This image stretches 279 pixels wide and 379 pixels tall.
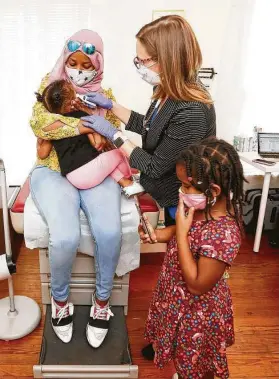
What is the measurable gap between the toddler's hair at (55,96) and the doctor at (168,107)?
0.13m

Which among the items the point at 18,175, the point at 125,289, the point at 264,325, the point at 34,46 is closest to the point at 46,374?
the point at 125,289

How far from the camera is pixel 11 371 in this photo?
158cm

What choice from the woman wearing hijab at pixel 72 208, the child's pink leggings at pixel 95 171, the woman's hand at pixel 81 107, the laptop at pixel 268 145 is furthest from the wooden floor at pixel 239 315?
the woman's hand at pixel 81 107

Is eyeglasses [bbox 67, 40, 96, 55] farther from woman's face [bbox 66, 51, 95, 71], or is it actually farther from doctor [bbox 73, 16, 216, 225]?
doctor [bbox 73, 16, 216, 225]

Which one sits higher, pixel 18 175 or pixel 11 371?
pixel 18 175

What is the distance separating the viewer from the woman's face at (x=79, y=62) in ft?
5.11

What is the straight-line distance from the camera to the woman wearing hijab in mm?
1478

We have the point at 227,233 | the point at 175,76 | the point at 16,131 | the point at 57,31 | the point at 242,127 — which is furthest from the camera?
the point at 242,127

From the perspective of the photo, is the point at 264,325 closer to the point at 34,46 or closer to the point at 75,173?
the point at 75,173

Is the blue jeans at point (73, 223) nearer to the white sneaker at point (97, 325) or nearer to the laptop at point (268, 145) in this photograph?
the white sneaker at point (97, 325)

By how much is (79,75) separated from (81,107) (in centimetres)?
14

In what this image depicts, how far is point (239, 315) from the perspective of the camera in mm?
1983

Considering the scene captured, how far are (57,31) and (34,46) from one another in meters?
0.18

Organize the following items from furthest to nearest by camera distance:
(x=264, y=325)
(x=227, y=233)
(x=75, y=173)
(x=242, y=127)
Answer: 1. (x=242, y=127)
2. (x=264, y=325)
3. (x=75, y=173)
4. (x=227, y=233)
